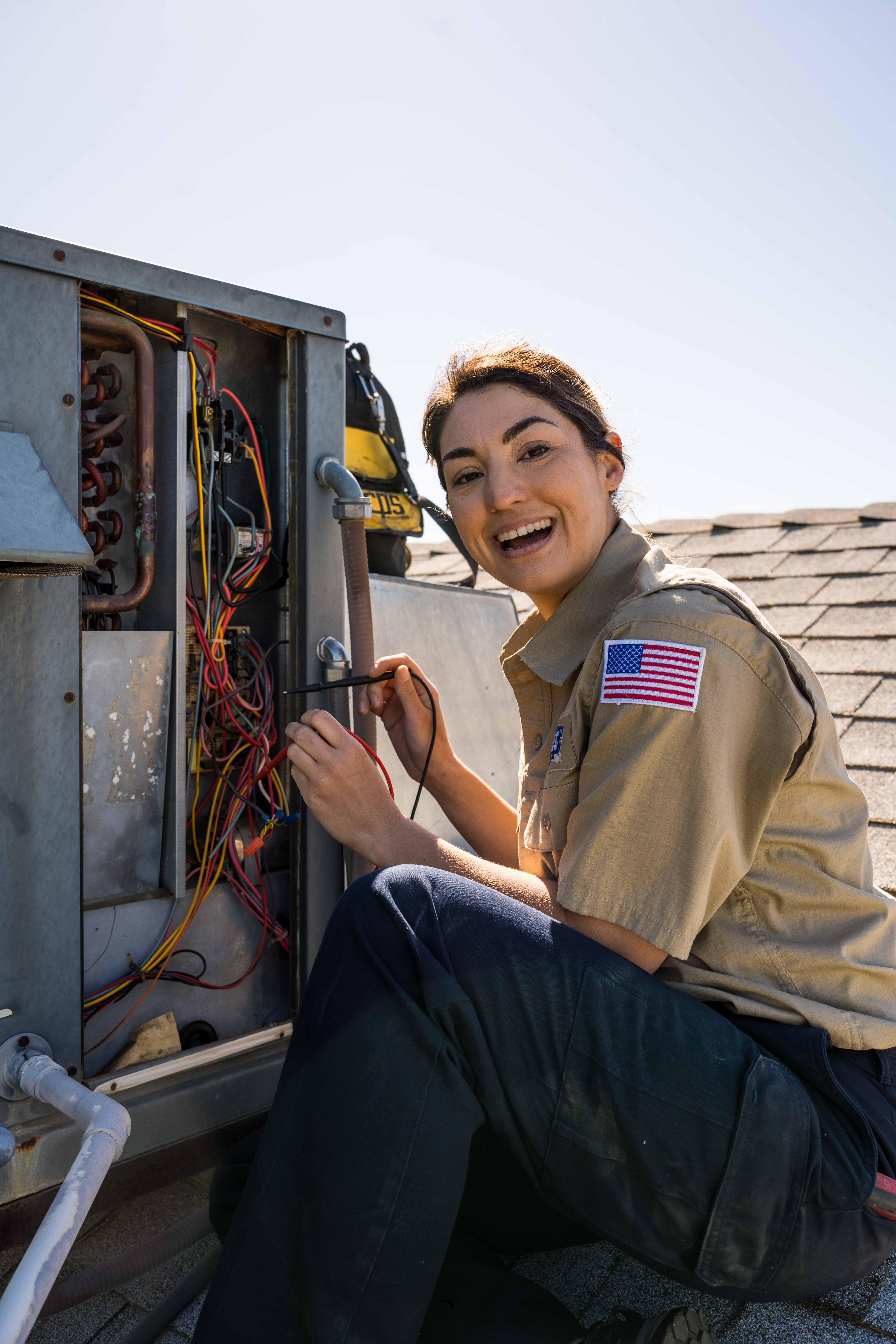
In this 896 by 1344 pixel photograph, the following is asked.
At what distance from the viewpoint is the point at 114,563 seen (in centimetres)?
163

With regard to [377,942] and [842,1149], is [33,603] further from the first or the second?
→ [842,1149]

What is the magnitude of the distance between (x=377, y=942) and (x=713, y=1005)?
420 millimetres

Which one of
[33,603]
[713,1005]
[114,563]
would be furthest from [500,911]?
[114,563]

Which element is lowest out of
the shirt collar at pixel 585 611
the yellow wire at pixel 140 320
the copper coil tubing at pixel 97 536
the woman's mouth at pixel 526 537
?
the shirt collar at pixel 585 611

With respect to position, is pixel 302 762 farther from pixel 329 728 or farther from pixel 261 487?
pixel 261 487

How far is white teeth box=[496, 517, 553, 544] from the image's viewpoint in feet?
4.85

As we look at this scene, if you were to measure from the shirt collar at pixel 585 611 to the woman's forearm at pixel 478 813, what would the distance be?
0.38m

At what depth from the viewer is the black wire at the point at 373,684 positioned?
1.66m

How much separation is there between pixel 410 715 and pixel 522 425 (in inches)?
23.2

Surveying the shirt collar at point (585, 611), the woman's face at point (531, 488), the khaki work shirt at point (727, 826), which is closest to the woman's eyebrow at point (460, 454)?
the woman's face at point (531, 488)

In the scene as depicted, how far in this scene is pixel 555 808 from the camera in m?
1.29

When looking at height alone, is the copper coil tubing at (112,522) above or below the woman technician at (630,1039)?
above

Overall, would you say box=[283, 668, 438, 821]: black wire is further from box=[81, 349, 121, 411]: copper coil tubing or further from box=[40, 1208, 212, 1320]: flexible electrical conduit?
box=[40, 1208, 212, 1320]: flexible electrical conduit

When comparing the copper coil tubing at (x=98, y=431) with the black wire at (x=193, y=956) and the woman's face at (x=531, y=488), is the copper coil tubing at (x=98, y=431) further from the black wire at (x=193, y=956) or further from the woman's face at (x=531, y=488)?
the black wire at (x=193, y=956)
